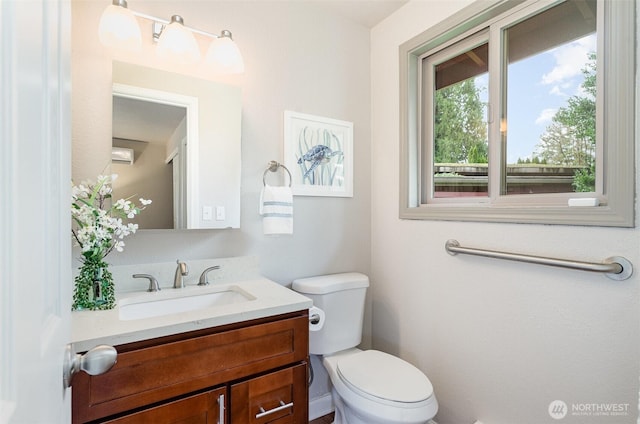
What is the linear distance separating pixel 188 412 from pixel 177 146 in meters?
1.06

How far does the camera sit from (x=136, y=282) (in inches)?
52.6

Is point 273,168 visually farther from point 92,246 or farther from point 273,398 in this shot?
point 273,398

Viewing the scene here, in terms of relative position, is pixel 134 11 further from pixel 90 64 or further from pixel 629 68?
pixel 629 68

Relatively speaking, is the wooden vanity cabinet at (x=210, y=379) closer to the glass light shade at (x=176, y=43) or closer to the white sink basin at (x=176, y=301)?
the white sink basin at (x=176, y=301)

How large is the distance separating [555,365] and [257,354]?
44.3 inches

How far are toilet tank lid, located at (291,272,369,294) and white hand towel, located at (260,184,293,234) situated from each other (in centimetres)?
31

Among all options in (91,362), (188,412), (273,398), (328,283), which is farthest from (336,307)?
(91,362)

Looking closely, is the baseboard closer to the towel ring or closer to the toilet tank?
the toilet tank

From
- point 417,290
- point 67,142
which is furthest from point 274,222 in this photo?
point 67,142

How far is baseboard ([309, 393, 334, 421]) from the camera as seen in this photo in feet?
5.85

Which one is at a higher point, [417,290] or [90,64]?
[90,64]

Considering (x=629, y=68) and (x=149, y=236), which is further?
(x=149, y=236)

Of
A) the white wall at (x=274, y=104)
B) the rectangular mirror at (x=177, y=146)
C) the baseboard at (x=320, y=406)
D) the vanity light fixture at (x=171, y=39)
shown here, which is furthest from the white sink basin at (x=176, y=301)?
the vanity light fixture at (x=171, y=39)

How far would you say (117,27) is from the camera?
Answer: 1229mm
